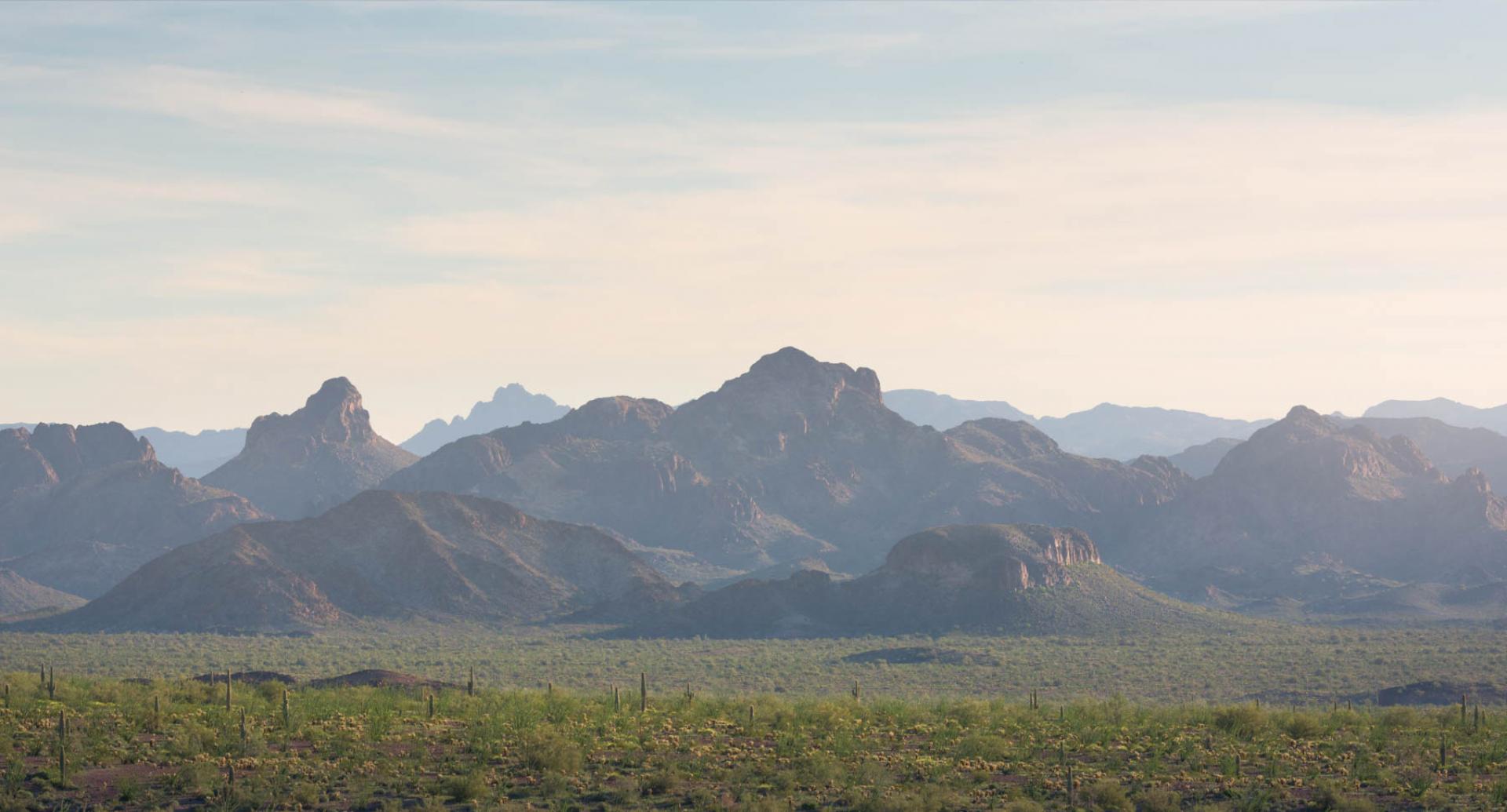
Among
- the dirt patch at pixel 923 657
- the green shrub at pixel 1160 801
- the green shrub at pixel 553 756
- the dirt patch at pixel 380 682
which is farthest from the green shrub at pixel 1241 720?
the dirt patch at pixel 923 657

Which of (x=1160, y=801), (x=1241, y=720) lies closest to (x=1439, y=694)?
(x=1241, y=720)

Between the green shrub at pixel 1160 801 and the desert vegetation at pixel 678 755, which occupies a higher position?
the desert vegetation at pixel 678 755

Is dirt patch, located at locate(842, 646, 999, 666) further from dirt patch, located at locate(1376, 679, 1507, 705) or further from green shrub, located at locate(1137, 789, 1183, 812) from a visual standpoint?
green shrub, located at locate(1137, 789, 1183, 812)

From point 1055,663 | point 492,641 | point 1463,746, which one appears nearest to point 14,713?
point 1463,746

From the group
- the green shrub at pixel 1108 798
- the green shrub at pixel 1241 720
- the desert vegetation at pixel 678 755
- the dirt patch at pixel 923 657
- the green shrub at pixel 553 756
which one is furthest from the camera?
the dirt patch at pixel 923 657

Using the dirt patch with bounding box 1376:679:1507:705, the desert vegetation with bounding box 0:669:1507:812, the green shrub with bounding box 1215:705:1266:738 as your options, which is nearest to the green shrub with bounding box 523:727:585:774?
the desert vegetation with bounding box 0:669:1507:812

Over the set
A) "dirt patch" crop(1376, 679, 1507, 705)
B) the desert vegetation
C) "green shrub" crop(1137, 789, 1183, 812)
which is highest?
the desert vegetation

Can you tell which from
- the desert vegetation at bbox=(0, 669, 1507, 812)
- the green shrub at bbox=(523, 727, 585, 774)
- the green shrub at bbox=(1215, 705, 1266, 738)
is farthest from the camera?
the green shrub at bbox=(1215, 705, 1266, 738)

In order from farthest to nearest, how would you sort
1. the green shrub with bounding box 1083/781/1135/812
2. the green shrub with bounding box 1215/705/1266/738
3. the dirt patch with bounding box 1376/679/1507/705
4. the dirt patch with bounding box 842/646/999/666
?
1. the dirt patch with bounding box 842/646/999/666
2. the dirt patch with bounding box 1376/679/1507/705
3. the green shrub with bounding box 1215/705/1266/738
4. the green shrub with bounding box 1083/781/1135/812

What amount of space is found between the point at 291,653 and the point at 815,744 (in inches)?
5050

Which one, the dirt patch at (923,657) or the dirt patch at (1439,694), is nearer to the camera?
the dirt patch at (1439,694)

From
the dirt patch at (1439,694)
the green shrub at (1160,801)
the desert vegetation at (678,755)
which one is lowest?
the dirt patch at (1439,694)

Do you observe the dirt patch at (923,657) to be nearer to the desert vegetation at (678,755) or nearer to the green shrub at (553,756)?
the desert vegetation at (678,755)

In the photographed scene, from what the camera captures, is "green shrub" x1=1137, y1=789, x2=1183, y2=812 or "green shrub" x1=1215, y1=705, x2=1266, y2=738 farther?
"green shrub" x1=1215, y1=705, x2=1266, y2=738
